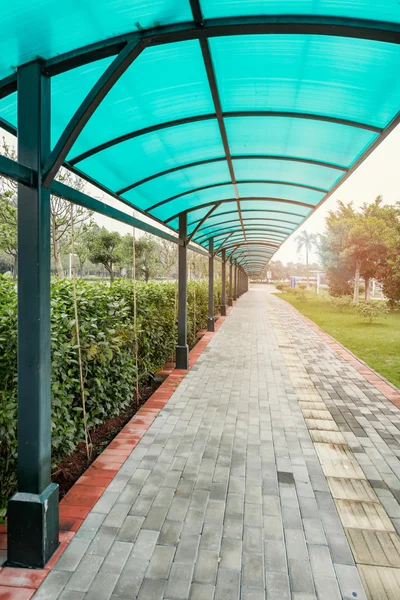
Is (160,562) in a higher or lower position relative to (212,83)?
lower

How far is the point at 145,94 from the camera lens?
2861mm

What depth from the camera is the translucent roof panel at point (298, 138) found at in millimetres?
3562

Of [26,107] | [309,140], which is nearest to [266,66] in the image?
[309,140]

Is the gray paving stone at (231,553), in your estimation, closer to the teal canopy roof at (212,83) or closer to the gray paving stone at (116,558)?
the gray paving stone at (116,558)

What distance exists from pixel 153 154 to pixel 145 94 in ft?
3.82

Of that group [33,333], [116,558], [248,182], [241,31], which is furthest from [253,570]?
[248,182]

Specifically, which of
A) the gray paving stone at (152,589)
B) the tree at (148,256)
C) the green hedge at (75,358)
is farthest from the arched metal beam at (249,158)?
the tree at (148,256)

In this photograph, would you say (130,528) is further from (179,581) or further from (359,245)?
(359,245)

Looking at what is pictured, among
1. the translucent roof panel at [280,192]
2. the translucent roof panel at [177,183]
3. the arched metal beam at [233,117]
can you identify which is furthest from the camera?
the translucent roof panel at [280,192]

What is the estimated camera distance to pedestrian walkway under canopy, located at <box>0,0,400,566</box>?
2041mm

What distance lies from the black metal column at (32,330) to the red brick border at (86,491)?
8 centimetres

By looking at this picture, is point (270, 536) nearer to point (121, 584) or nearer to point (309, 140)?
point (121, 584)

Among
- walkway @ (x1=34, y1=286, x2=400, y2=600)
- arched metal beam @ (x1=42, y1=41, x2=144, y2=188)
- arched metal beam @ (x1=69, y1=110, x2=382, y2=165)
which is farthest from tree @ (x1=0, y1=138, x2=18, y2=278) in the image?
arched metal beam @ (x1=42, y1=41, x2=144, y2=188)

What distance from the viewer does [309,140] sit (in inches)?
154
